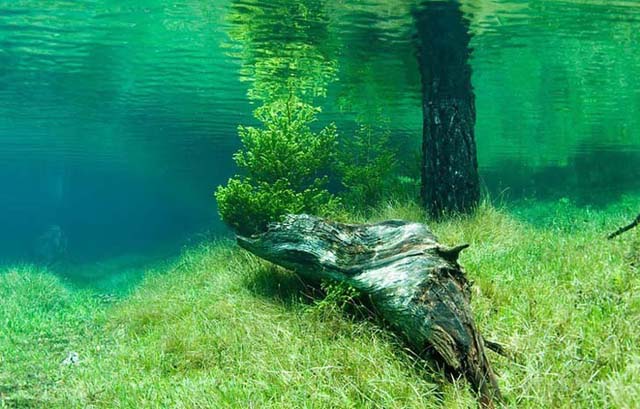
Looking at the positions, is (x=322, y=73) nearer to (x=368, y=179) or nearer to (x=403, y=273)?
(x=368, y=179)

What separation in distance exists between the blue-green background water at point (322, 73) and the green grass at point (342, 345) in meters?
6.51

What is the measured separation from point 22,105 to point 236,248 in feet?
73.6

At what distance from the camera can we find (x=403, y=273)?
555 cm

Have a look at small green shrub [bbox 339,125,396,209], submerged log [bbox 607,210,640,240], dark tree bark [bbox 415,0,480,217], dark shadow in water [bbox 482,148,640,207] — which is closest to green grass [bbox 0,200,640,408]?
submerged log [bbox 607,210,640,240]

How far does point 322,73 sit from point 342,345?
17.4 metres

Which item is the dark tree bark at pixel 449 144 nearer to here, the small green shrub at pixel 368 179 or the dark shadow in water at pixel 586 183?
the small green shrub at pixel 368 179

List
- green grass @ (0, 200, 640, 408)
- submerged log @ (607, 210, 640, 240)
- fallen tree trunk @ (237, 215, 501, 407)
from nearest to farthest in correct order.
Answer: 1. green grass @ (0, 200, 640, 408)
2. fallen tree trunk @ (237, 215, 501, 407)
3. submerged log @ (607, 210, 640, 240)

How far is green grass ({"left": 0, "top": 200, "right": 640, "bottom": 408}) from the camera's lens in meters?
4.29

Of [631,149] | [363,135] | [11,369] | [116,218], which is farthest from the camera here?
[116,218]

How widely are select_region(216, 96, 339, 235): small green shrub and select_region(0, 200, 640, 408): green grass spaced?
5.80 feet

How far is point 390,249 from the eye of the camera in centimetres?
621

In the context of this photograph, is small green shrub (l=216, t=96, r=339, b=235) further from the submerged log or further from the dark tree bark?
the submerged log

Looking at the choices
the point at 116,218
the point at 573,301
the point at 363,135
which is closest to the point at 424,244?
the point at 573,301

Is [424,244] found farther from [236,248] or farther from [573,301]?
[236,248]
